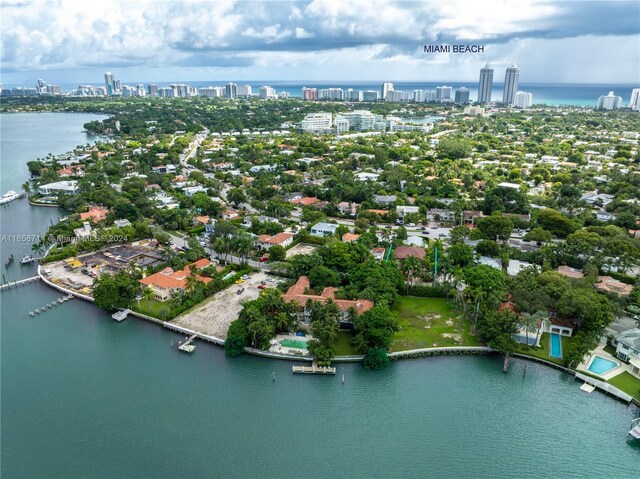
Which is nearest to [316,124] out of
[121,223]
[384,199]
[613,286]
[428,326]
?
[384,199]

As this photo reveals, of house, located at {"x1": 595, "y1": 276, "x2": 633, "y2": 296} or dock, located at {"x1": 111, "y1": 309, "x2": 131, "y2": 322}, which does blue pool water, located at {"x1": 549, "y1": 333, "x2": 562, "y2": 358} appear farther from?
dock, located at {"x1": 111, "y1": 309, "x2": 131, "y2": 322}

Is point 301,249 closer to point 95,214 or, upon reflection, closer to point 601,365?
point 95,214

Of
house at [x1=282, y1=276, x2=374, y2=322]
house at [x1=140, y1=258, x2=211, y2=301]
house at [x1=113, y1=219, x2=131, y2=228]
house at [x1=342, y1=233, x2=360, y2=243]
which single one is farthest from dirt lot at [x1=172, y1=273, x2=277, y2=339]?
house at [x1=113, y1=219, x2=131, y2=228]

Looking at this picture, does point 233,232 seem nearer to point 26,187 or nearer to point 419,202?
point 419,202

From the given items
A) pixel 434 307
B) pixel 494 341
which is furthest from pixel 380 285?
pixel 494 341

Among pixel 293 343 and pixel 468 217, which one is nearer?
pixel 293 343

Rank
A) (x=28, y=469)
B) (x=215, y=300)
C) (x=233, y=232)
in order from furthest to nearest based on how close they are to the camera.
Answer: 1. (x=233, y=232)
2. (x=215, y=300)
3. (x=28, y=469)

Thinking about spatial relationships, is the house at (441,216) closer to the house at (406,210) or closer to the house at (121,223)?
the house at (406,210)
